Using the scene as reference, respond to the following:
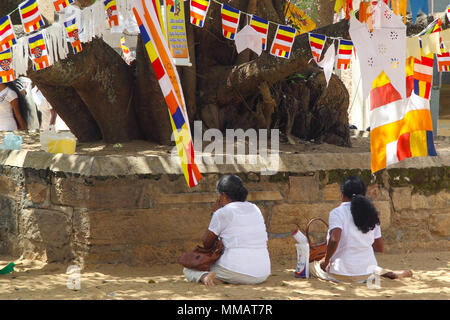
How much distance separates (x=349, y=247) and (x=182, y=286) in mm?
1446

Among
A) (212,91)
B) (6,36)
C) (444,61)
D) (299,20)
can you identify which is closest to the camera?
(6,36)

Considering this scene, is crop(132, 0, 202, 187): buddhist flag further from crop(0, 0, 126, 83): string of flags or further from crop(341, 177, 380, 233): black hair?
crop(341, 177, 380, 233): black hair

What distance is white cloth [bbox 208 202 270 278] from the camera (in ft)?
16.0

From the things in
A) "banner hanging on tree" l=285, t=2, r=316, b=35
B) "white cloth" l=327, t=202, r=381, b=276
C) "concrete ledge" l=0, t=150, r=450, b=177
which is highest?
"banner hanging on tree" l=285, t=2, r=316, b=35

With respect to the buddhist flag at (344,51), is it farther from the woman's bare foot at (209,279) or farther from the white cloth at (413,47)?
the woman's bare foot at (209,279)

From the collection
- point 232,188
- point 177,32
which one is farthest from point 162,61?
point 232,188

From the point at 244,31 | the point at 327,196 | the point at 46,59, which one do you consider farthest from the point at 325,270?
the point at 46,59

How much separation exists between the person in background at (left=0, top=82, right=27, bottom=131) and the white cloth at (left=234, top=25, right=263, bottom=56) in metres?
4.38

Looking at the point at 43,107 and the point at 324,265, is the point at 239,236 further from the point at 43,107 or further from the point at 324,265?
the point at 43,107

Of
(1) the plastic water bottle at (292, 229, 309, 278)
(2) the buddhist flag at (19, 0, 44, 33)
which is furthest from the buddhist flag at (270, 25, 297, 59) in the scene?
(2) the buddhist flag at (19, 0, 44, 33)

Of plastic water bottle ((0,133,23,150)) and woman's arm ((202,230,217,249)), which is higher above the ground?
plastic water bottle ((0,133,23,150))

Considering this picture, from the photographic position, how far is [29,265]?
19.5ft

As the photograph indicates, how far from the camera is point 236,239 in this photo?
192 inches

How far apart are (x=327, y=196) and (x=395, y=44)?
1660 millimetres
